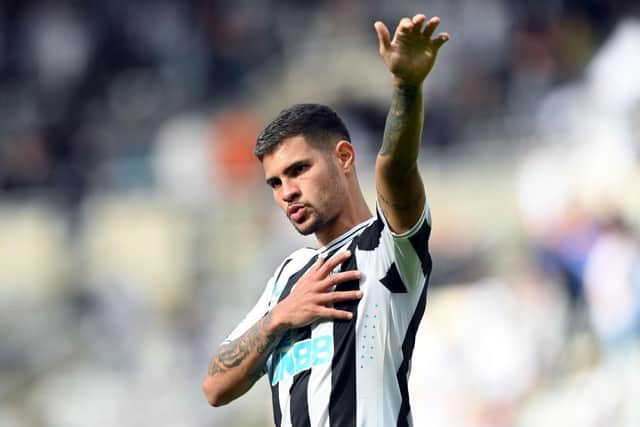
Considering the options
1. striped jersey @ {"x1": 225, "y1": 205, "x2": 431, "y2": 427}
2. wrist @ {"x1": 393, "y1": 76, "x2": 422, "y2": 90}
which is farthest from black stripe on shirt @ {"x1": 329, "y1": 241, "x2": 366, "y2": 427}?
wrist @ {"x1": 393, "y1": 76, "x2": 422, "y2": 90}

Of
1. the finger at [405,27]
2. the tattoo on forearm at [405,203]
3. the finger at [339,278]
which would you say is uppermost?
the finger at [405,27]

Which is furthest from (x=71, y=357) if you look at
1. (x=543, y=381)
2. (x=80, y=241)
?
(x=543, y=381)

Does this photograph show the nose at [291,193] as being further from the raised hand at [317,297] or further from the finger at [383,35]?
the finger at [383,35]

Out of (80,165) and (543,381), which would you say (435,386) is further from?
(80,165)

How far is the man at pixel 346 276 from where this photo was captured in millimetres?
3141

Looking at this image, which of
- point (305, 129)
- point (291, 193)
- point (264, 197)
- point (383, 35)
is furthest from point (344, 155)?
point (264, 197)

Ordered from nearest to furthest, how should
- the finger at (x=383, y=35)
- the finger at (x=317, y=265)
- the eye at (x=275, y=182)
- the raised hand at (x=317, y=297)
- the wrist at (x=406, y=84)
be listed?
the finger at (x=383, y=35) < the wrist at (x=406, y=84) < the raised hand at (x=317, y=297) < the finger at (x=317, y=265) < the eye at (x=275, y=182)

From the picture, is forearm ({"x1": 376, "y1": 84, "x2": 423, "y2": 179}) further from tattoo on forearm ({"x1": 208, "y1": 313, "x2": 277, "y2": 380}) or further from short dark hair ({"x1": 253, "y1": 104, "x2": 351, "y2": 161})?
tattoo on forearm ({"x1": 208, "y1": 313, "x2": 277, "y2": 380})

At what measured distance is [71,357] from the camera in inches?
411

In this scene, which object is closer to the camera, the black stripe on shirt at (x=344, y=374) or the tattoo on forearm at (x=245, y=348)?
the black stripe on shirt at (x=344, y=374)

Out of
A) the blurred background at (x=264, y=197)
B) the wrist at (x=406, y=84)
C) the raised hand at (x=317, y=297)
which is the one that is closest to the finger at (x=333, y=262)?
the raised hand at (x=317, y=297)

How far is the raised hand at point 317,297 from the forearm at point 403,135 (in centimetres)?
34

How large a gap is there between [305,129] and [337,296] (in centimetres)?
56

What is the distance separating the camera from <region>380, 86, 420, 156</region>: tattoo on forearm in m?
3.13
